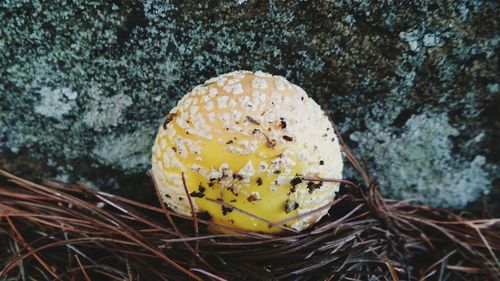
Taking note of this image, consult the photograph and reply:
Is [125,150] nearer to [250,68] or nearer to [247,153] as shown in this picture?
[250,68]

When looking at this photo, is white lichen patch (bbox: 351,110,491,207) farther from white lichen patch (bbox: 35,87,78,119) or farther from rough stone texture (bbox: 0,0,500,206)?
white lichen patch (bbox: 35,87,78,119)

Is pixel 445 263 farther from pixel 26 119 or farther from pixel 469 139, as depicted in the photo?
pixel 26 119

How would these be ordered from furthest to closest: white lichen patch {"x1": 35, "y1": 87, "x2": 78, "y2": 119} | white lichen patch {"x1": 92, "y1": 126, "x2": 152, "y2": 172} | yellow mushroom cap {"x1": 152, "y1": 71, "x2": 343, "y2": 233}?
white lichen patch {"x1": 92, "y1": 126, "x2": 152, "y2": 172} < white lichen patch {"x1": 35, "y1": 87, "x2": 78, "y2": 119} < yellow mushroom cap {"x1": 152, "y1": 71, "x2": 343, "y2": 233}

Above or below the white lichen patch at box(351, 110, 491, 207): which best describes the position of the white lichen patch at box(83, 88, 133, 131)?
above

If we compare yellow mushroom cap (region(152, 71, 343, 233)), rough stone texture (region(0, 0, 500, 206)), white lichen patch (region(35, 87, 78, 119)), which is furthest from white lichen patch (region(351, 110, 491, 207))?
white lichen patch (region(35, 87, 78, 119))

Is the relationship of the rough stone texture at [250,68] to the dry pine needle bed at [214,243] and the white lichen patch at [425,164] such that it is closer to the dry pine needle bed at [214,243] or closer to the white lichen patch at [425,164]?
the white lichen patch at [425,164]

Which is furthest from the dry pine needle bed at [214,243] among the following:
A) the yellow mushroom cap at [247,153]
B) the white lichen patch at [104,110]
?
the white lichen patch at [104,110]

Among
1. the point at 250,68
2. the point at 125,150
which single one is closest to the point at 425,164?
the point at 250,68
